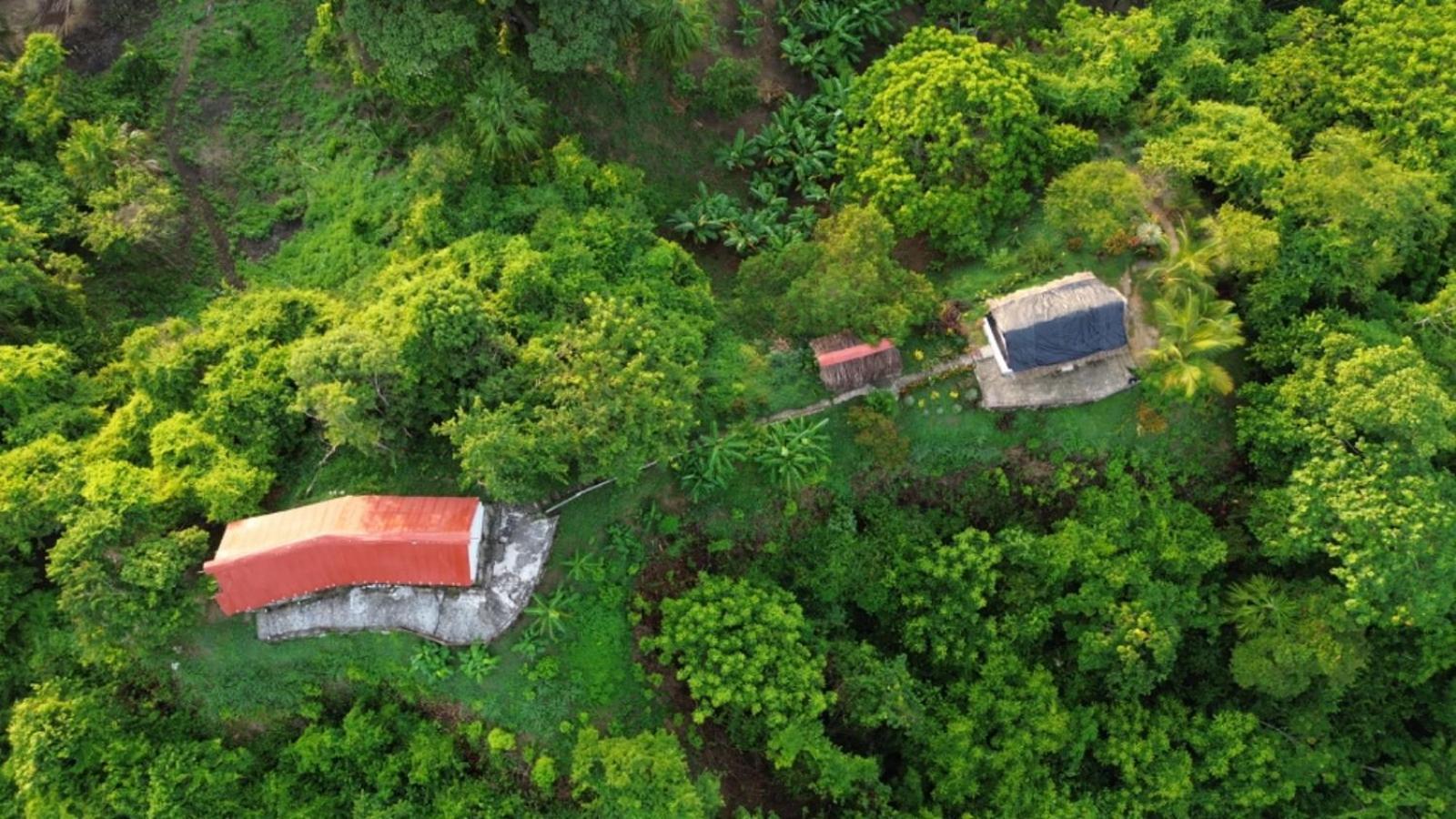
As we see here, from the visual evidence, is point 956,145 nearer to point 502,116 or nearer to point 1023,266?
point 1023,266

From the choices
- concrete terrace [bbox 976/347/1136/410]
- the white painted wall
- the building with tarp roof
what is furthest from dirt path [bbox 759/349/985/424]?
the white painted wall

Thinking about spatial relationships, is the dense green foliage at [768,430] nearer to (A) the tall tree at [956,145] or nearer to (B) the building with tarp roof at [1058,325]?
(A) the tall tree at [956,145]

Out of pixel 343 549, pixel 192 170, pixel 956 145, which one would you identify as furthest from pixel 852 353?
pixel 192 170

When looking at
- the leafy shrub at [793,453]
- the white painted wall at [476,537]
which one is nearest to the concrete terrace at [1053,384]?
the leafy shrub at [793,453]

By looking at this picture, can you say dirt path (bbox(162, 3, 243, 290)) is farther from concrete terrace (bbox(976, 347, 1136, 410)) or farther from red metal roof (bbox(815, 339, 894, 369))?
concrete terrace (bbox(976, 347, 1136, 410))

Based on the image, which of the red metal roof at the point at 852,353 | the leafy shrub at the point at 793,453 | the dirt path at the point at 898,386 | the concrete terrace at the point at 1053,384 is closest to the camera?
the leafy shrub at the point at 793,453

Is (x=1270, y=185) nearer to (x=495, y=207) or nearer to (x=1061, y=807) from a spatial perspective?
(x=1061, y=807)

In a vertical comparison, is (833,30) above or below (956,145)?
above
